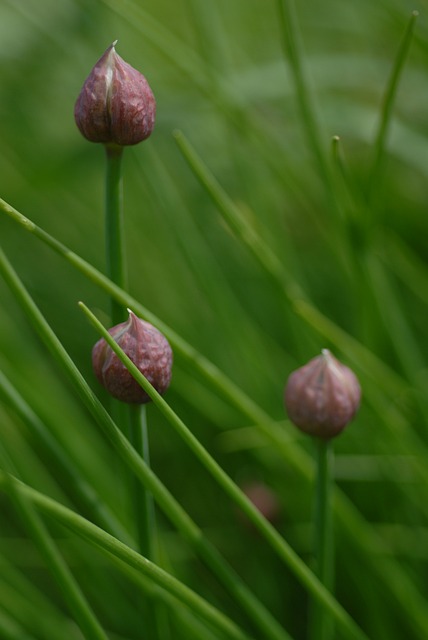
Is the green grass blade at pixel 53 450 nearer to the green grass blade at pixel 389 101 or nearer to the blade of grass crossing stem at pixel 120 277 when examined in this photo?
the blade of grass crossing stem at pixel 120 277

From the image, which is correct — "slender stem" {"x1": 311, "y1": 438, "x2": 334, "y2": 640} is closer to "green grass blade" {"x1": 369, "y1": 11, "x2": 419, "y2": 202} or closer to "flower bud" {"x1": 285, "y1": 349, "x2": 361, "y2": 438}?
"flower bud" {"x1": 285, "y1": 349, "x2": 361, "y2": 438}

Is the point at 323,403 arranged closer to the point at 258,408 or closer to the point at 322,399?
the point at 322,399

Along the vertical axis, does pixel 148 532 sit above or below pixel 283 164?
below

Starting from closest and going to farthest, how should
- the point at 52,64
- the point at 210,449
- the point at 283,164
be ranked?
the point at 283,164 < the point at 210,449 < the point at 52,64

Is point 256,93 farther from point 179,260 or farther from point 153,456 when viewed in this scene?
point 153,456

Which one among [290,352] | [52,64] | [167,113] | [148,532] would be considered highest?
[52,64]

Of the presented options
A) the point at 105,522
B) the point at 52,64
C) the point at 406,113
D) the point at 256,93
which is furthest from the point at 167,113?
the point at 105,522

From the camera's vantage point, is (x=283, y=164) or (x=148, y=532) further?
(x=283, y=164)
